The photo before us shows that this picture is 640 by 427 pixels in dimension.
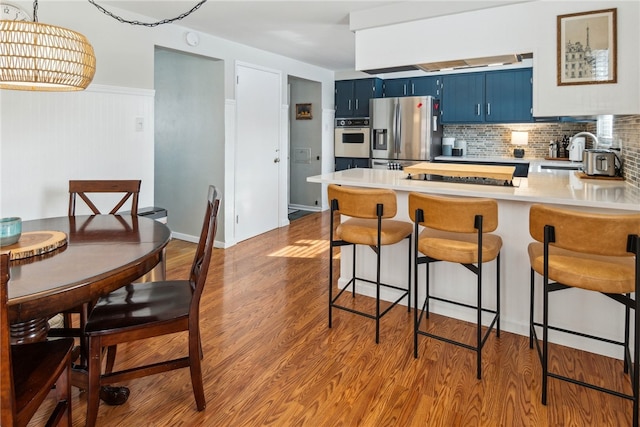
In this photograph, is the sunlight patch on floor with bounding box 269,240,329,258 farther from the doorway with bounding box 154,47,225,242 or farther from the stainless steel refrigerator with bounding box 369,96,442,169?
the stainless steel refrigerator with bounding box 369,96,442,169

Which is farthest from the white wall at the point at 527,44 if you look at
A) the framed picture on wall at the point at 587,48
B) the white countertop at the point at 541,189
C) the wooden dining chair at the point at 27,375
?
the wooden dining chair at the point at 27,375

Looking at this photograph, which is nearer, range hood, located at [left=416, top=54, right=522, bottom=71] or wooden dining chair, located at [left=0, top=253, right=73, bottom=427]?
wooden dining chair, located at [left=0, top=253, right=73, bottom=427]

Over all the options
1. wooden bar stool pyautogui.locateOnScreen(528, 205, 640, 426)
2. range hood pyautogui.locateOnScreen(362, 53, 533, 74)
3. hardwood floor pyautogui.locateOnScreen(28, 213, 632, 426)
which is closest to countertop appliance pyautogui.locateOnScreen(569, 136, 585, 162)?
range hood pyautogui.locateOnScreen(362, 53, 533, 74)

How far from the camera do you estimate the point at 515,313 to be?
8.89ft

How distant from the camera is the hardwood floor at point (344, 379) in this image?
1.88 meters

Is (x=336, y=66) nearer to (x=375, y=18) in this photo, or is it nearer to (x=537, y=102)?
(x=375, y=18)

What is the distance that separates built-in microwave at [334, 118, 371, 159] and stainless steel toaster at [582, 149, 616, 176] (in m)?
3.84

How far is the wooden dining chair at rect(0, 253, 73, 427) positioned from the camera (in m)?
1.16

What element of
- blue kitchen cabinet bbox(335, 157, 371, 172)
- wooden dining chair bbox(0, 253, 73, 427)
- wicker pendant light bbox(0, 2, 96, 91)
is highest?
wicker pendant light bbox(0, 2, 96, 91)

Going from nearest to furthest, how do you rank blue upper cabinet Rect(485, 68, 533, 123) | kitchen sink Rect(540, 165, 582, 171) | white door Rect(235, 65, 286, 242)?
1. kitchen sink Rect(540, 165, 582, 171)
2. white door Rect(235, 65, 286, 242)
3. blue upper cabinet Rect(485, 68, 533, 123)

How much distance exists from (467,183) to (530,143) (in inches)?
154

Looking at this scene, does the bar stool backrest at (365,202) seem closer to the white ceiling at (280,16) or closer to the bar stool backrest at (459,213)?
the bar stool backrest at (459,213)

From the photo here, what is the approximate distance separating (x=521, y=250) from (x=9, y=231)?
107 inches

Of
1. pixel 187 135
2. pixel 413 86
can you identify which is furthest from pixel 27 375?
pixel 413 86
